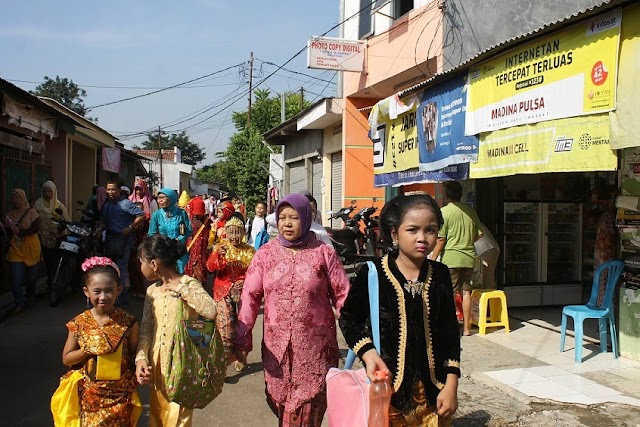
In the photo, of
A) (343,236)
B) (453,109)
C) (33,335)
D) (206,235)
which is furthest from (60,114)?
(453,109)

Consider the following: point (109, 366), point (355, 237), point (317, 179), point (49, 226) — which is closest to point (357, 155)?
point (355, 237)

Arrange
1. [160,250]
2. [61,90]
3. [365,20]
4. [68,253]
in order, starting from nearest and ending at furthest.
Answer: [160,250], [68,253], [365,20], [61,90]

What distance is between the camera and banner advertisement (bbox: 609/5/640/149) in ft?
13.9

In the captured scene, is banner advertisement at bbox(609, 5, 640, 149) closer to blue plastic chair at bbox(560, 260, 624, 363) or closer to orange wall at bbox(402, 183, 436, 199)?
blue plastic chair at bbox(560, 260, 624, 363)

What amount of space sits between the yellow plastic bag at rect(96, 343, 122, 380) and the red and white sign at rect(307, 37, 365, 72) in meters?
9.81

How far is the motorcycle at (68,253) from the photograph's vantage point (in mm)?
8570

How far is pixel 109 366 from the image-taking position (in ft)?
10.1

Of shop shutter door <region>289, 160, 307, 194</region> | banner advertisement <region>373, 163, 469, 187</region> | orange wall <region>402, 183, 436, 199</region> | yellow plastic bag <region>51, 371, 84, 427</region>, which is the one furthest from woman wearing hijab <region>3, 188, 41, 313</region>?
shop shutter door <region>289, 160, 307, 194</region>

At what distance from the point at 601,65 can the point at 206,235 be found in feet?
18.1

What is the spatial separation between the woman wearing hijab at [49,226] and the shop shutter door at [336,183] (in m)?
8.67

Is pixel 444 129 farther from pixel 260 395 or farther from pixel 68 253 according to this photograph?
pixel 68 253

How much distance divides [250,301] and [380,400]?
1126mm

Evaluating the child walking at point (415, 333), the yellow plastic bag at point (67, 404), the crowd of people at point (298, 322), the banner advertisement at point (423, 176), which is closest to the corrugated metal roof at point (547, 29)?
the banner advertisement at point (423, 176)

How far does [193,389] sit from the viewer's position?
306cm
